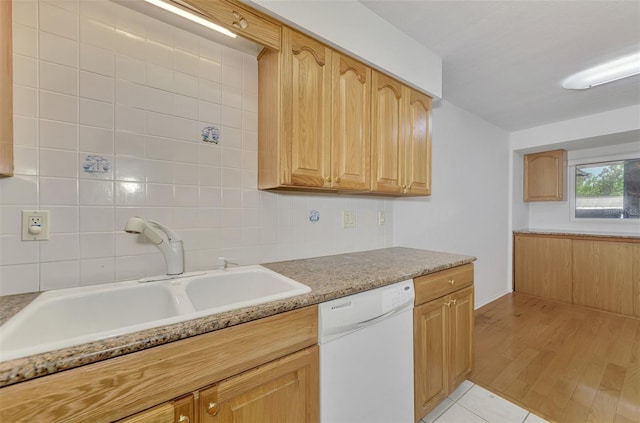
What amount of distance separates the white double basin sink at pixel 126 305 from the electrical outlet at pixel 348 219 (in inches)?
28.7

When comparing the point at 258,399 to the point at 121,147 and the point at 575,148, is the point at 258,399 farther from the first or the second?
the point at 575,148

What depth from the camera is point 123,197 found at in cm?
110

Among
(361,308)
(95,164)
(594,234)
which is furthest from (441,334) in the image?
(594,234)

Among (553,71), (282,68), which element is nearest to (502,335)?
(553,71)

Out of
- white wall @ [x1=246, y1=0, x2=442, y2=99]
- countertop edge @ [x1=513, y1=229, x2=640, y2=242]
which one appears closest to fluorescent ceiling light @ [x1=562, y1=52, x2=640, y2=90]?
white wall @ [x1=246, y1=0, x2=442, y2=99]

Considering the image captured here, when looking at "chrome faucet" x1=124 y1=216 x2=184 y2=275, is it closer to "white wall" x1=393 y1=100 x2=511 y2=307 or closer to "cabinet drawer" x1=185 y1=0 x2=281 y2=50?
"cabinet drawer" x1=185 y1=0 x2=281 y2=50

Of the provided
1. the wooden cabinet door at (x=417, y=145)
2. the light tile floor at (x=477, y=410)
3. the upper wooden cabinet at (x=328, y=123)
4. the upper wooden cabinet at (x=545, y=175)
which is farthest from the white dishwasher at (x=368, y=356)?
the upper wooden cabinet at (x=545, y=175)

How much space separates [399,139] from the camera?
5.73 ft

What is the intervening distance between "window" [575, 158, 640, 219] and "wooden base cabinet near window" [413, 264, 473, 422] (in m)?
3.21

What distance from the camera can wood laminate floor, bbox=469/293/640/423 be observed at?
157cm

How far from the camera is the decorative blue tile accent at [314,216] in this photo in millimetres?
1675

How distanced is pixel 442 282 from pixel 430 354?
1.30 feet

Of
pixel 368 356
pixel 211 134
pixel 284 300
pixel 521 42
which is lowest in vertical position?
pixel 368 356

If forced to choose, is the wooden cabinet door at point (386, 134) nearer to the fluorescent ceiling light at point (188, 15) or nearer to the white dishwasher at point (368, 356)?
the white dishwasher at point (368, 356)
